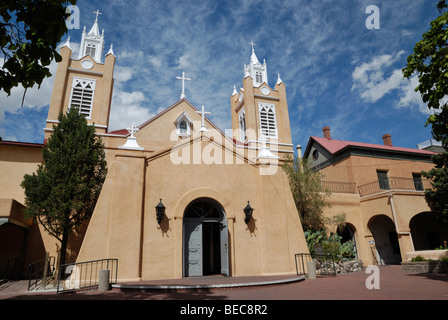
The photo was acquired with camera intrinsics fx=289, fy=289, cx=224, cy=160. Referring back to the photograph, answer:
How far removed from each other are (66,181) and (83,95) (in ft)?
31.0

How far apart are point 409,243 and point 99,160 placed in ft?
63.4

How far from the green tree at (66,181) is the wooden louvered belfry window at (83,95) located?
4744 millimetres

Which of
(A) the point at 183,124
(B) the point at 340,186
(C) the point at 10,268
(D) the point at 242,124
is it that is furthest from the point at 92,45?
(B) the point at 340,186

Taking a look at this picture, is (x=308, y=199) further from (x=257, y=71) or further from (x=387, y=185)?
(x=257, y=71)

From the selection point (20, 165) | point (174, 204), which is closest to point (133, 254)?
point (174, 204)

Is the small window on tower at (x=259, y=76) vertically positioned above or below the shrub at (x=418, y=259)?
above

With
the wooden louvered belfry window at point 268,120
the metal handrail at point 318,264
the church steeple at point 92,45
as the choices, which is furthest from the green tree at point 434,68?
the church steeple at point 92,45

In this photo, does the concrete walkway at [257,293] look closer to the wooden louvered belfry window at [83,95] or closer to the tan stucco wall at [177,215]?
the tan stucco wall at [177,215]

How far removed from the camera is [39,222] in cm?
1552

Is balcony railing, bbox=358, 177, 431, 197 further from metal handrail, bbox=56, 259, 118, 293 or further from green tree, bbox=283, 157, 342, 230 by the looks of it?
metal handrail, bbox=56, 259, 118, 293

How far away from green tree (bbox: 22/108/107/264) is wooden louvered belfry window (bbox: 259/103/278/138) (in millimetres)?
14693

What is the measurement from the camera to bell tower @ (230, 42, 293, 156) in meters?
25.8

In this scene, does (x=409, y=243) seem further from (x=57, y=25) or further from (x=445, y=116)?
(x=57, y=25)

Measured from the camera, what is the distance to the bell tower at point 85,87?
20.9 metres
